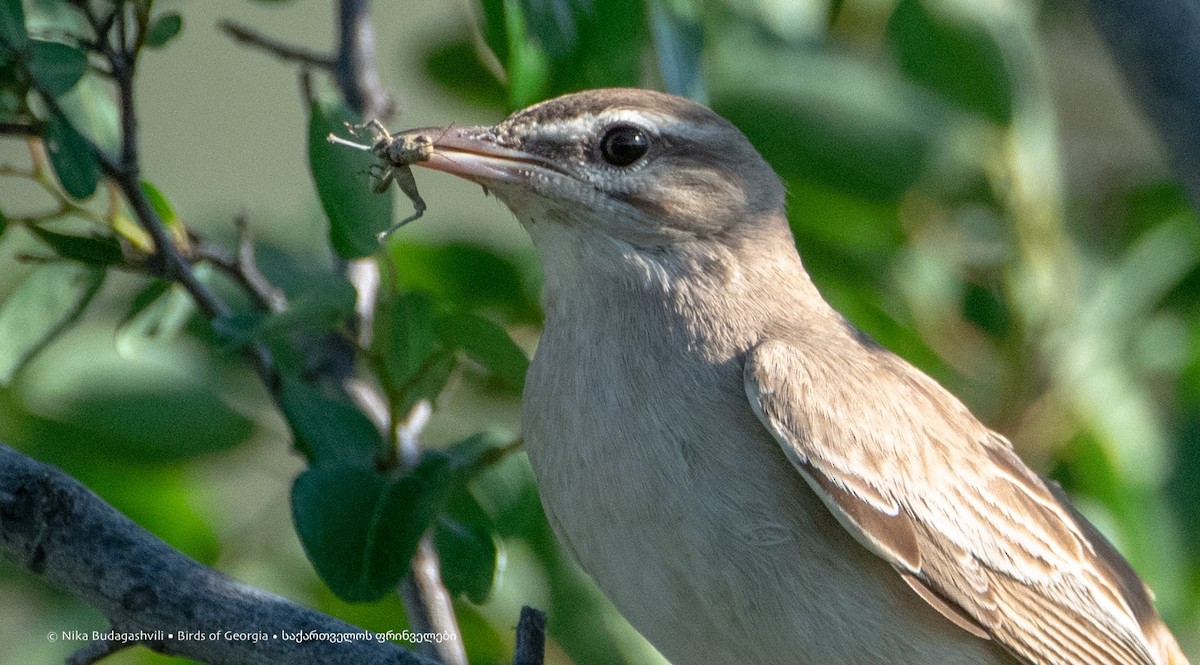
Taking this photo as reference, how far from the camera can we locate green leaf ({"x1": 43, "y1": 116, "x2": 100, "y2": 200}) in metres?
2.67

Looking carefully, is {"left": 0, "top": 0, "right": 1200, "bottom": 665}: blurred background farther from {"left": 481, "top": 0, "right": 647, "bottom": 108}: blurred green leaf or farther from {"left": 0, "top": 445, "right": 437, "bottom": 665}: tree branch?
{"left": 0, "top": 445, "right": 437, "bottom": 665}: tree branch

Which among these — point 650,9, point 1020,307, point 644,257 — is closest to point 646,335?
point 644,257

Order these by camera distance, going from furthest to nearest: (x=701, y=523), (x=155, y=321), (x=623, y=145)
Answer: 1. (x=155, y=321)
2. (x=623, y=145)
3. (x=701, y=523)

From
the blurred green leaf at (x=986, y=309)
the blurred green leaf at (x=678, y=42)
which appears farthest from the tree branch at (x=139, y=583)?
the blurred green leaf at (x=986, y=309)

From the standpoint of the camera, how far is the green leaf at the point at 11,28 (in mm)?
2604

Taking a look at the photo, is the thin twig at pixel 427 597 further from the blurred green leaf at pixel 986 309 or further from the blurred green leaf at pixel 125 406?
the blurred green leaf at pixel 986 309

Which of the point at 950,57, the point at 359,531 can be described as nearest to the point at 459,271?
the point at 359,531

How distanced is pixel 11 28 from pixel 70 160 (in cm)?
25

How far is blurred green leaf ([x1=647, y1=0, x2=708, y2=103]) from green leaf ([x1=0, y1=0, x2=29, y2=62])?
119 centimetres

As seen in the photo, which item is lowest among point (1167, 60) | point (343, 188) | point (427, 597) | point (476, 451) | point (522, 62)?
point (427, 597)

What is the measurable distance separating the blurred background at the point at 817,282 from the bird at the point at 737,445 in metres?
0.18

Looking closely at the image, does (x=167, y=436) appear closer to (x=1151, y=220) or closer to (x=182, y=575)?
(x=182, y=575)

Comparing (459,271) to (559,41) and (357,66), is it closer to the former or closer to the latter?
(357,66)

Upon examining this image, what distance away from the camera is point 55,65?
2695 millimetres
